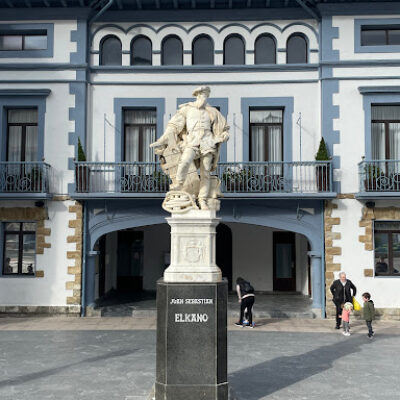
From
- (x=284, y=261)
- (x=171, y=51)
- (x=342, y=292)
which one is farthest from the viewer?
(x=284, y=261)

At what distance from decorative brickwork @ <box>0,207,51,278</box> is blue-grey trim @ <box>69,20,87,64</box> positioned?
4991 mm

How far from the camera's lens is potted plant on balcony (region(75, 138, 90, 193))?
1490cm

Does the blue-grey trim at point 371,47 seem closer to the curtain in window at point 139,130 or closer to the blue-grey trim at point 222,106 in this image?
the blue-grey trim at point 222,106

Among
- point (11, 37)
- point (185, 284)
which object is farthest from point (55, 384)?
point (11, 37)

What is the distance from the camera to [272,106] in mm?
15633

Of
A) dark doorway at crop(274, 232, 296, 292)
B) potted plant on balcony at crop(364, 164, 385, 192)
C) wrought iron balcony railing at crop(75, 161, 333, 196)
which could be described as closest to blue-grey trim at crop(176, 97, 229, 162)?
wrought iron balcony railing at crop(75, 161, 333, 196)

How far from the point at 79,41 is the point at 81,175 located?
175 inches

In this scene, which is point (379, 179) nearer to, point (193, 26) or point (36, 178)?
point (193, 26)

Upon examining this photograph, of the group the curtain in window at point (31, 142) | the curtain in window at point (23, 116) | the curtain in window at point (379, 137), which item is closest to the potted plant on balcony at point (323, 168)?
the curtain in window at point (379, 137)

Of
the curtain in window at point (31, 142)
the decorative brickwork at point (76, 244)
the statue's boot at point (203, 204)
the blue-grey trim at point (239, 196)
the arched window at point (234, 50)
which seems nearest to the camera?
the statue's boot at point (203, 204)

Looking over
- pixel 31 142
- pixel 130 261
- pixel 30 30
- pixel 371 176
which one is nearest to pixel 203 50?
pixel 30 30

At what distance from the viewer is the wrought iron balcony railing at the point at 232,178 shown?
1483 cm

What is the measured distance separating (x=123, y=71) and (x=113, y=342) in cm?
878

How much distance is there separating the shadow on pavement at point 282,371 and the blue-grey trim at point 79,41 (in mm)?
11184
